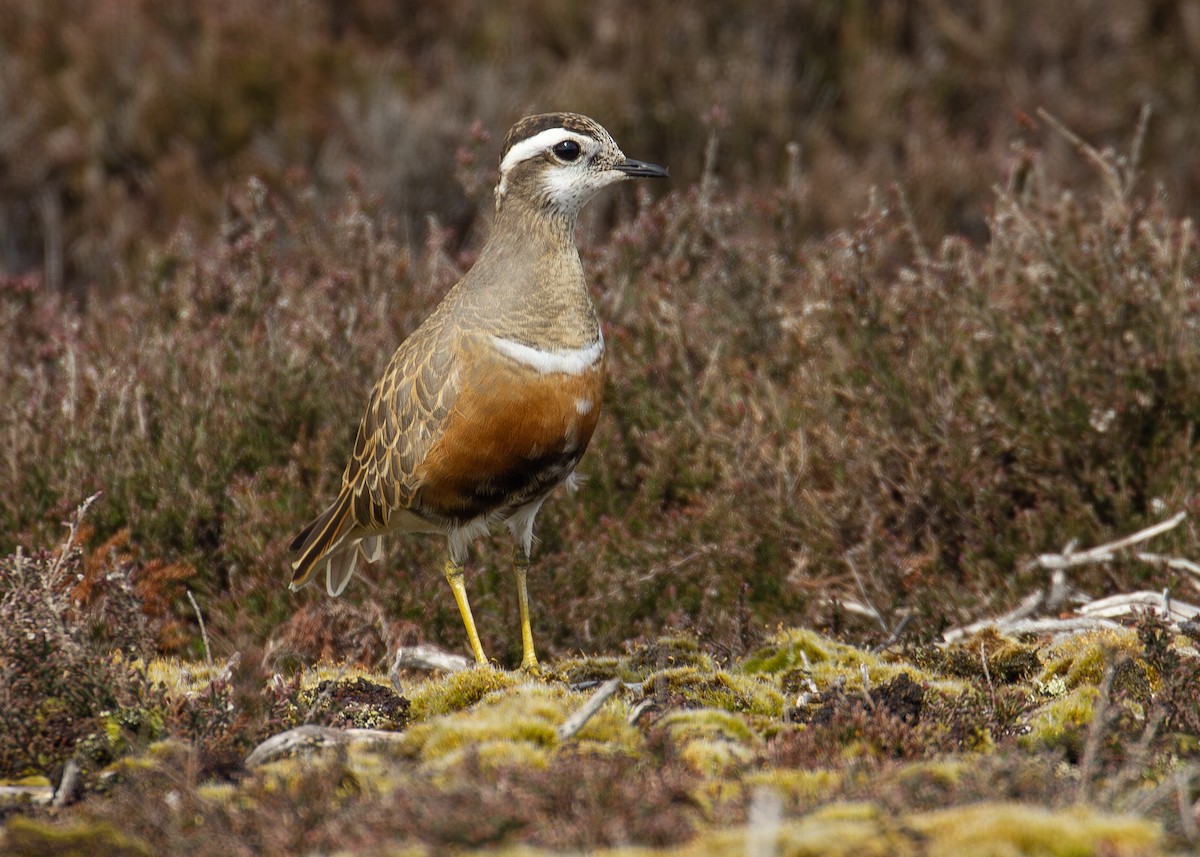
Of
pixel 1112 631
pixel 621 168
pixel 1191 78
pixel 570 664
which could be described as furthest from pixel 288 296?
pixel 1191 78

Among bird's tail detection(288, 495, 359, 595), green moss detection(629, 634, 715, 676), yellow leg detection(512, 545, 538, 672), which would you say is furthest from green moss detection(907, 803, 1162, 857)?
bird's tail detection(288, 495, 359, 595)

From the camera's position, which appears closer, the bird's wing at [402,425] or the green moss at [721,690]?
the green moss at [721,690]

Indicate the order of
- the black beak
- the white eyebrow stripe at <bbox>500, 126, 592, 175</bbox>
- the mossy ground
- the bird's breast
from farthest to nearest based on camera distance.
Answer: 1. the black beak
2. the white eyebrow stripe at <bbox>500, 126, 592, 175</bbox>
3. the bird's breast
4. the mossy ground

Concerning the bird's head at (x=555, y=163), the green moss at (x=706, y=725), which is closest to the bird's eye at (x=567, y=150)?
the bird's head at (x=555, y=163)

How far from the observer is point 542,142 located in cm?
485

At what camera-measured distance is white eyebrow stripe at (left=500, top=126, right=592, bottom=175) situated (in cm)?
484

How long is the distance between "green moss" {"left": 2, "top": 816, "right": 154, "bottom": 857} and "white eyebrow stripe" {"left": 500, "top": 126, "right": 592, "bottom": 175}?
2.90m

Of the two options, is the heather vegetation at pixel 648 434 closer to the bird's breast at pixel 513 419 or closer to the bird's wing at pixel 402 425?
the bird's wing at pixel 402 425

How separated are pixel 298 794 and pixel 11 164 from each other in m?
8.62

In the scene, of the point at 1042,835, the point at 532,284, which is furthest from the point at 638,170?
the point at 1042,835

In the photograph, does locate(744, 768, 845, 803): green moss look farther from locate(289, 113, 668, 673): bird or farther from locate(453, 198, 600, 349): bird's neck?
locate(453, 198, 600, 349): bird's neck

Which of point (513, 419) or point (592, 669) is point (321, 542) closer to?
point (513, 419)

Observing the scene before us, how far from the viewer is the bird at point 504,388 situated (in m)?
4.50

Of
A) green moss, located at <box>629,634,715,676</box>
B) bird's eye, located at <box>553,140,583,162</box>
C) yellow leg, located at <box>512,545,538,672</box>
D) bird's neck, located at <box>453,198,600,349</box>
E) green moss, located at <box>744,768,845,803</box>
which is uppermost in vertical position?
bird's eye, located at <box>553,140,583,162</box>
